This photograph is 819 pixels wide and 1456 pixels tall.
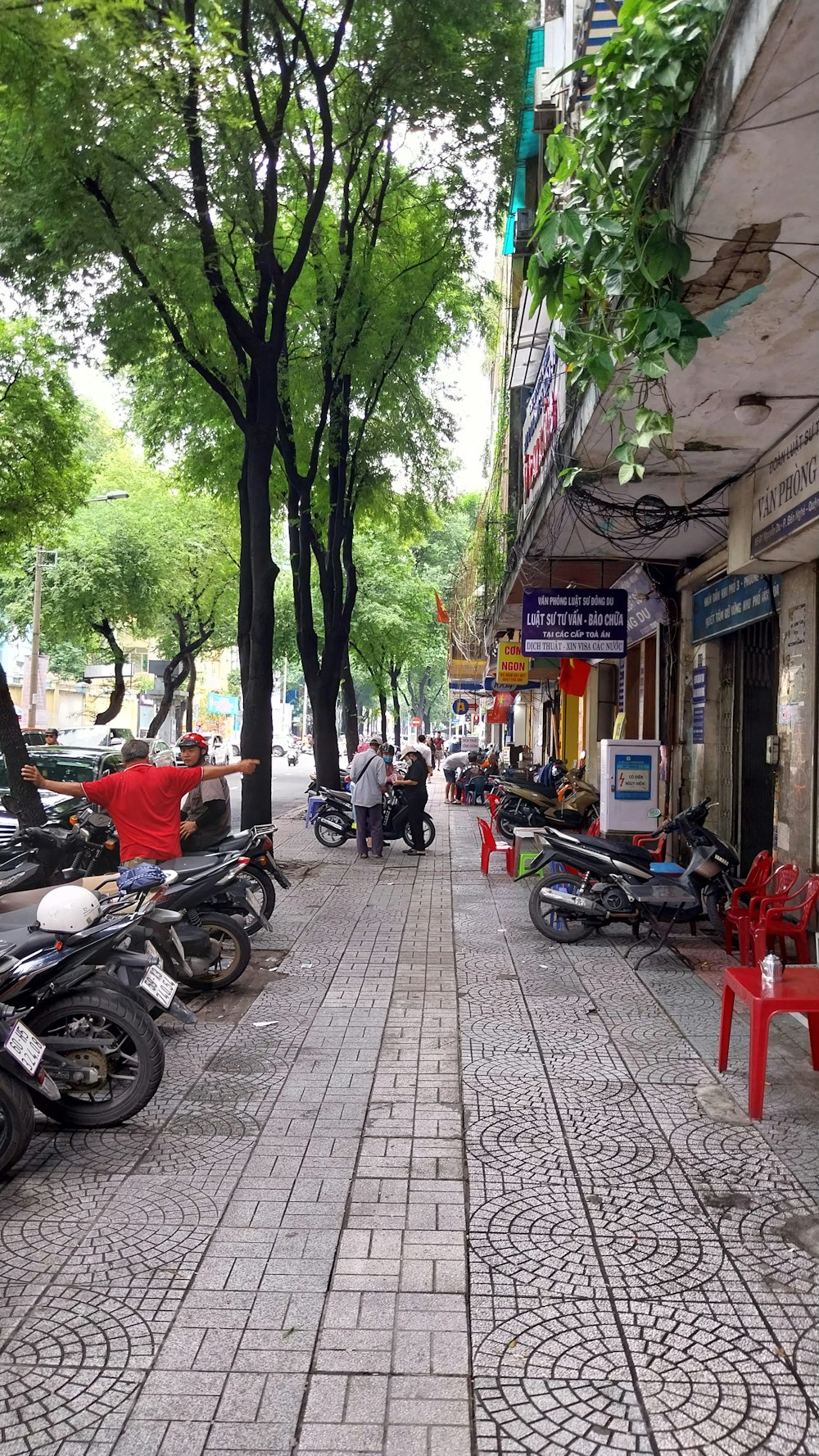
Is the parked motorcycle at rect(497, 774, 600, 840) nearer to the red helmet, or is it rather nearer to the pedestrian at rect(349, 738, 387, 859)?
the pedestrian at rect(349, 738, 387, 859)

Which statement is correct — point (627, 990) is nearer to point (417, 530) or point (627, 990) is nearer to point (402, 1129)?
point (402, 1129)

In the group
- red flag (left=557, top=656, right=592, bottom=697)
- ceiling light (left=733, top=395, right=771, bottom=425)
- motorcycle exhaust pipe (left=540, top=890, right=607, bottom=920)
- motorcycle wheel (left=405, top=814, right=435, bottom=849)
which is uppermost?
ceiling light (left=733, top=395, right=771, bottom=425)

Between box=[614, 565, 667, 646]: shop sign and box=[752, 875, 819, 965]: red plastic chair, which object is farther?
box=[614, 565, 667, 646]: shop sign

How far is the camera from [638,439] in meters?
4.26

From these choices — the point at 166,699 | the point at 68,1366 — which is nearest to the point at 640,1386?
the point at 68,1366

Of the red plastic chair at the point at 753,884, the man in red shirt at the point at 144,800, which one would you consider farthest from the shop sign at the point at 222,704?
the red plastic chair at the point at 753,884

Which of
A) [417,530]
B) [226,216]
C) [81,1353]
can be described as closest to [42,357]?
[417,530]

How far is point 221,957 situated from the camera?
25.2ft

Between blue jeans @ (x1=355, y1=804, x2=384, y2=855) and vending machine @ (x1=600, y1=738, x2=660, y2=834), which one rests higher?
vending machine @ (x1=600, y1=738, x2=660, y2=834)

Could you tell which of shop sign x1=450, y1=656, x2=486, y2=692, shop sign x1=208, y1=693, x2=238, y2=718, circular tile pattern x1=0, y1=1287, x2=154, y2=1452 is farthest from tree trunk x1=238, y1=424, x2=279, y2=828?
shop sign x1=208, y1=693, x2=238, y2=718

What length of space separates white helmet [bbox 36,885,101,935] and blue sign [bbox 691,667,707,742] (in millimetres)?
7918

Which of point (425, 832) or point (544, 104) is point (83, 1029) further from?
point (425, 832)

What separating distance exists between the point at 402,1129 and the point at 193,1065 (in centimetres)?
149

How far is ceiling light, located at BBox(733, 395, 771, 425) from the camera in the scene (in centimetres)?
665
